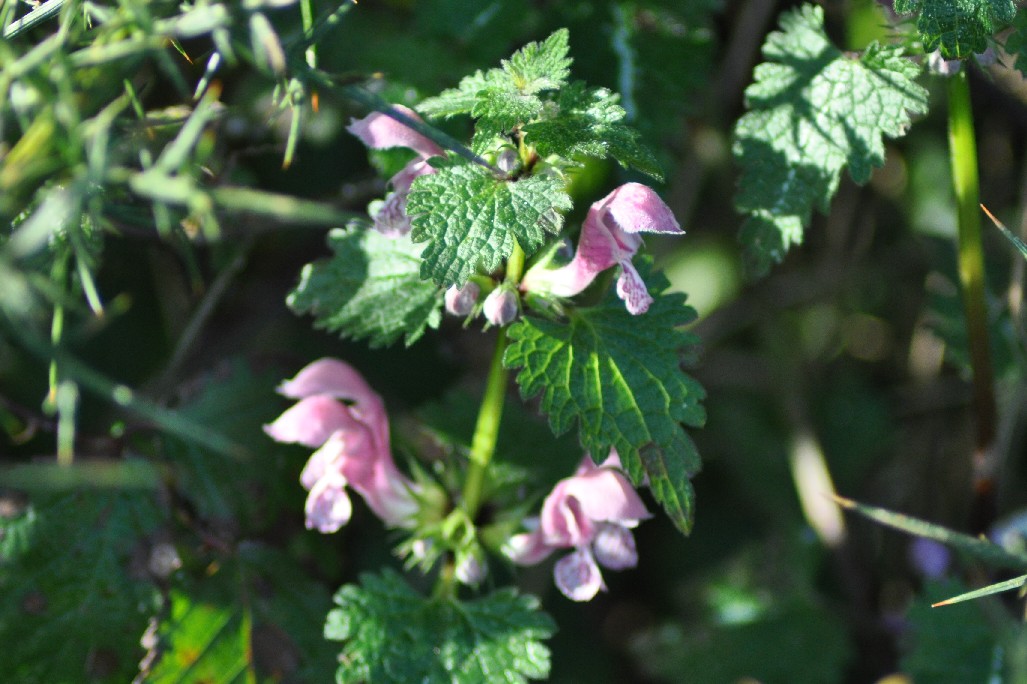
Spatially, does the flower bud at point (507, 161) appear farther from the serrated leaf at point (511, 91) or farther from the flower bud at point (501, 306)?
the flower bud at point (501, 306)

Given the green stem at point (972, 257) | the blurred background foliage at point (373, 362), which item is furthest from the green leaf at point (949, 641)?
the green stem at point (972, 257)

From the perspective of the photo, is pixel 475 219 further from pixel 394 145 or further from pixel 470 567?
pixel 470 567

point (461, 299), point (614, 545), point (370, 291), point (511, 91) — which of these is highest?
point (511, 91)

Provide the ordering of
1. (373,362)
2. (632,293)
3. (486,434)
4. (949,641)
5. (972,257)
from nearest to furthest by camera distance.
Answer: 1. (632,293)
2. (486,434)
3. (972,257)
4. (949,641)
5. (373,362)

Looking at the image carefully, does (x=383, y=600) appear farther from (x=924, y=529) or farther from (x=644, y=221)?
(x=924, y=529)

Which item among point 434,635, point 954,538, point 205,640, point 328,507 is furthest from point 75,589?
point 954,538

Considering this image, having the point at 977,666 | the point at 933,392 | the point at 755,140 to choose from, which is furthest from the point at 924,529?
the point at 933,392

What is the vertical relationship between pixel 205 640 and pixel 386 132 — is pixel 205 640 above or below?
below
